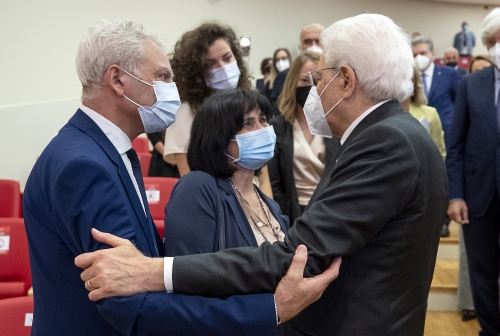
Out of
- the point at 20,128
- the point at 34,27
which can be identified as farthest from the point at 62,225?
the point at 34,27

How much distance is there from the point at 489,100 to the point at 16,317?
2.51 m

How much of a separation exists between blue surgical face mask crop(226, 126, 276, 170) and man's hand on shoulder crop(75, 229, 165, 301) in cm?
77

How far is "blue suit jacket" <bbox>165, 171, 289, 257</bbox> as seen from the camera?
1.81 metres

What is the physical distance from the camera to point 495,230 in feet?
10.7

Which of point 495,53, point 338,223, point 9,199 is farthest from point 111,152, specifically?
point 495,53

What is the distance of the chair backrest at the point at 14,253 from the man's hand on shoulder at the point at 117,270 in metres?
1.56

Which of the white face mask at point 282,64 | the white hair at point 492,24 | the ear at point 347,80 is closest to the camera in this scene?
the ear at point 347,80

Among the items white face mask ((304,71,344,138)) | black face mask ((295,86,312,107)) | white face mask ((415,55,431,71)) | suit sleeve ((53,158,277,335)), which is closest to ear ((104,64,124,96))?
suit sleeve ((53,158,277,335))

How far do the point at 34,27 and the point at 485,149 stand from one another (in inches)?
141

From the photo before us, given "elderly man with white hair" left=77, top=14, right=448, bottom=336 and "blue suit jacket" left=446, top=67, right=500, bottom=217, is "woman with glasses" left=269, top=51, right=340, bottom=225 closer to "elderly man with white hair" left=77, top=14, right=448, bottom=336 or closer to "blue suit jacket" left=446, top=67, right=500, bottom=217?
"blue suit jacket" left=446, top=67, right=500, bottom=217

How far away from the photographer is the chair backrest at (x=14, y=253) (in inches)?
108

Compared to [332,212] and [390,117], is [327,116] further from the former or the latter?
[332,212]

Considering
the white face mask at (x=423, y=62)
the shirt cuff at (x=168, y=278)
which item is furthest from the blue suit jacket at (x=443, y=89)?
the shirt cuff at (x=168, y=278)

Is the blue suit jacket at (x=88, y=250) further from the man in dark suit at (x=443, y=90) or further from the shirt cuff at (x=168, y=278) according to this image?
the man in dark suit at (x=443, y=90)
